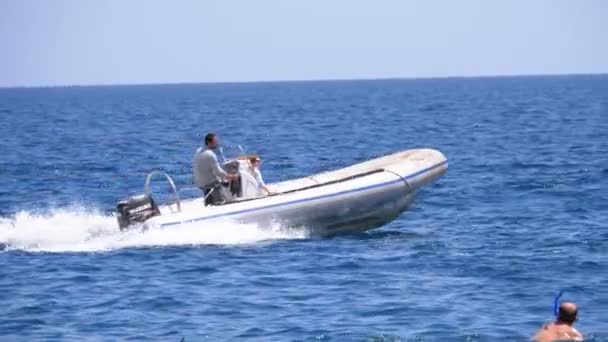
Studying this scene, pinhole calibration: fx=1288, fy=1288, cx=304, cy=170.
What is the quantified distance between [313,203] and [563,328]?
708 centimetres

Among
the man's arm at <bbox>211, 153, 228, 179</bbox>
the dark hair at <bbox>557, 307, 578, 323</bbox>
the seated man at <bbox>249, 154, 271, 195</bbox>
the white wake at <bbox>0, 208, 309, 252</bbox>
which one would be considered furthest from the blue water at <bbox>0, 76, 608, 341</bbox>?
the dark hair at <bbox>557, 307, 578, 323</bbox>

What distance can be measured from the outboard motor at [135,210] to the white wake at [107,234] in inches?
7.9

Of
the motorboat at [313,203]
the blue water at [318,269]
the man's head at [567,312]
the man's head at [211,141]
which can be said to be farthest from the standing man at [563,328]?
the man's head at [211,141]

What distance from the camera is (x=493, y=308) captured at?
13.1m

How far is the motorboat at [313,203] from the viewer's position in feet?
55.3

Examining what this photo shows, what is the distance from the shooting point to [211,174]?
17359 mm

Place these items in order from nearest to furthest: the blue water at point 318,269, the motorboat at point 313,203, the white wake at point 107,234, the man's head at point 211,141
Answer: the blue water at point 318,269, the white wake at point 107,234, the motorboat at point 313,203, the man's head at point 211,141

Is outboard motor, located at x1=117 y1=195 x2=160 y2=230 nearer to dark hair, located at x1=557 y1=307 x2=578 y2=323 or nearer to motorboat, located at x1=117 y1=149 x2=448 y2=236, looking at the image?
motorboat, located at x1=117 y1=149 x2=448 y2=236

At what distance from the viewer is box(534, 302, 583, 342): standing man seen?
1041 centimetres

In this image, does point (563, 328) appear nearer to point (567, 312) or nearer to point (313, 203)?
point (567, 312)

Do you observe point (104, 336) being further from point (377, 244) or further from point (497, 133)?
point (497, 133)

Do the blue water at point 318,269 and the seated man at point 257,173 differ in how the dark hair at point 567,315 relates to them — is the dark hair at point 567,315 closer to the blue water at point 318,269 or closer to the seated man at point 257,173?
the blue water at point 318,269

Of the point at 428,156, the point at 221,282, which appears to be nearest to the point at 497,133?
the point at 428,156

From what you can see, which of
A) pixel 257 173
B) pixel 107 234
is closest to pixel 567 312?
pixel 257 173
